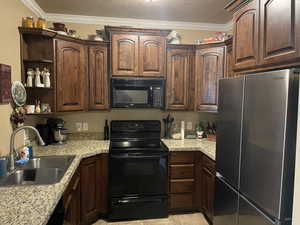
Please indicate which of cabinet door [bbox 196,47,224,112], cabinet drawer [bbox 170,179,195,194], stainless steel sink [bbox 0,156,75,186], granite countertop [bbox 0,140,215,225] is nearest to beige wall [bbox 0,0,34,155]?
stainless steel sink [bbox 0,156,75,186]

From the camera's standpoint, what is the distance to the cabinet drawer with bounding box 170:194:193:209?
284 centimetres

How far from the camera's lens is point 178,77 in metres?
3.10

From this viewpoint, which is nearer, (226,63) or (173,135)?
(226,63)

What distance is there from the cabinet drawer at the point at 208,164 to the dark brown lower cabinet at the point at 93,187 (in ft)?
3.96

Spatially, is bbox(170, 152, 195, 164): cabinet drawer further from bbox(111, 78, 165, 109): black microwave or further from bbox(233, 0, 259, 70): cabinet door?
bbox(233, 0, 259, 70): cabinet door

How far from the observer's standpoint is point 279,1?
1.42 metres

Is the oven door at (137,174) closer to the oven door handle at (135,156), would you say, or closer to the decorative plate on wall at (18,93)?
the oven door handle at (135,156)

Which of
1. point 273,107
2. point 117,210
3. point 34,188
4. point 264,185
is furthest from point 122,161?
point 273,107

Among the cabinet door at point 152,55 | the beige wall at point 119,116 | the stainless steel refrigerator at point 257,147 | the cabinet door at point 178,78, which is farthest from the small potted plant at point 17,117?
the stainless steel refrigerator at point 257,147

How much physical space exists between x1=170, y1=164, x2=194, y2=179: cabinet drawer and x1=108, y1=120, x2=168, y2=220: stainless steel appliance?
101 millimetres

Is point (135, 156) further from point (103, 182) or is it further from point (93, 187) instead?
point (93, 187)

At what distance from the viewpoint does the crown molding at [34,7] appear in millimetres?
2496

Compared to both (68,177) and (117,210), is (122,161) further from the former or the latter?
(68,177)

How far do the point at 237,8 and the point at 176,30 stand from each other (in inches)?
58.7
